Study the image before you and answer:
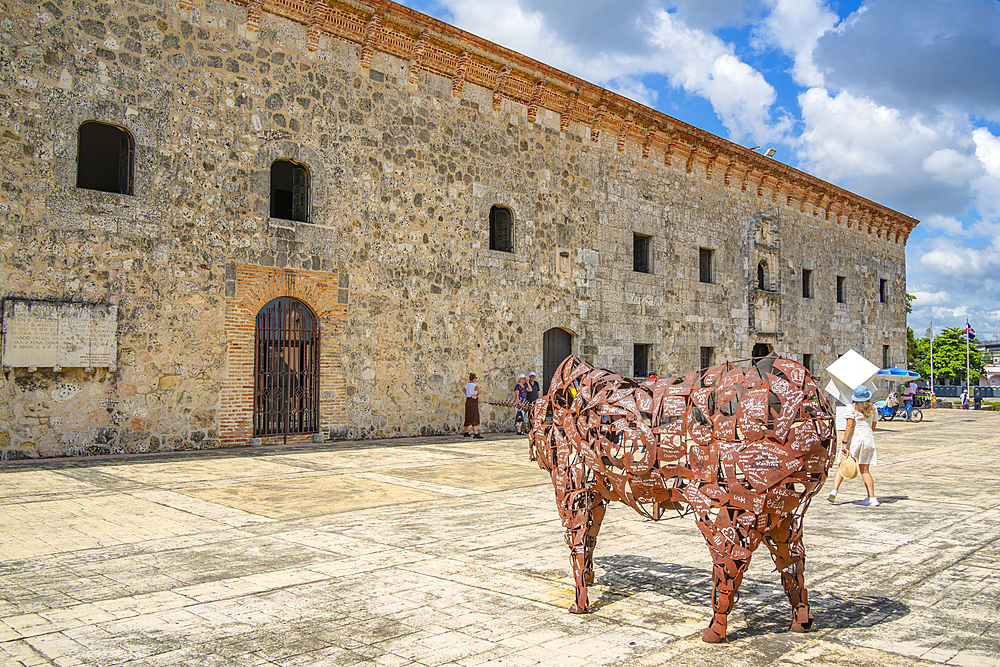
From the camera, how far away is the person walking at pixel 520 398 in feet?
50.7

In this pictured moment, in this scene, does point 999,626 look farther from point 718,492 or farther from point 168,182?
point 168,182

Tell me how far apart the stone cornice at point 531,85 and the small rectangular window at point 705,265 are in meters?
2.27

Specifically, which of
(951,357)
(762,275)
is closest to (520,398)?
(762,275)

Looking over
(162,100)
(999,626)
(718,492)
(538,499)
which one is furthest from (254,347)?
(999,626)

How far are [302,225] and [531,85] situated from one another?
6757mm

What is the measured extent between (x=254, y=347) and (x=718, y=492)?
992 centimetres

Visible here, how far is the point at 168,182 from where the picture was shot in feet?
37.3

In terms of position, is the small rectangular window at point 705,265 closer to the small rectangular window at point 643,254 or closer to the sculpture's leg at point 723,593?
the small rectangular window at point 643,254

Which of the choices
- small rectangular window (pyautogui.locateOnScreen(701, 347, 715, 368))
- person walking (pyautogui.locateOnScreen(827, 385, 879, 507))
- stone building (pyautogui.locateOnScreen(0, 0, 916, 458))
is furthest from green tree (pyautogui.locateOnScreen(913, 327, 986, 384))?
person walking (pyautogui.locateOnScreen(827, 385, 879, 507))

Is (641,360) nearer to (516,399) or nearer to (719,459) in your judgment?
(516,399)

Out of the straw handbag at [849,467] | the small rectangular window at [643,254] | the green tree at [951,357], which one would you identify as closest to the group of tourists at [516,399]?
the small rectangular window at [643,254]

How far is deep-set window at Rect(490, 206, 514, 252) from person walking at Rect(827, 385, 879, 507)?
9.23 meters

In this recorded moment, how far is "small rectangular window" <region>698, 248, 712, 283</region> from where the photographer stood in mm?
21591

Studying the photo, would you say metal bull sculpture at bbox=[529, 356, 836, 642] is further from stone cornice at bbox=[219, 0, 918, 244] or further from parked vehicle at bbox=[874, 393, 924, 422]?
parked vehicle at bbox=[874, 393, 924, 422]
